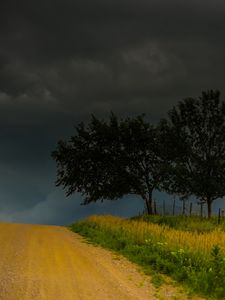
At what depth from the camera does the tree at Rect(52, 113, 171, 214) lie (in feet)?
197

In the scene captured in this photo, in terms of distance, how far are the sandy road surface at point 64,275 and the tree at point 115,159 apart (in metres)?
36.8

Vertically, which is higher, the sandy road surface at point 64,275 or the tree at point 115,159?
the tree at point 115,159

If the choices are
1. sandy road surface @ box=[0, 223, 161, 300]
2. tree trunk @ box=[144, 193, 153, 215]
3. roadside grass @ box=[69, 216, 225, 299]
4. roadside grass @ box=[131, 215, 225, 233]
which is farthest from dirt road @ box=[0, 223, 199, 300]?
tree trunk @ box=[144, 193, 153, 215]

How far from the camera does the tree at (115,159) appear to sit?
2368 inches

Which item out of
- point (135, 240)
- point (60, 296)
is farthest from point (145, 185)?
point (60, 296)

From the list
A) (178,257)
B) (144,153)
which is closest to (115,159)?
(144,153)

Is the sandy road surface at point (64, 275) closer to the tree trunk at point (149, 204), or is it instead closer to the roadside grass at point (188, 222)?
the roadside grass at point (188, 222)

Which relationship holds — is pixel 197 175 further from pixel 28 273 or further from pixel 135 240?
pixel 28 273

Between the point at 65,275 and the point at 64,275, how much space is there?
3cm

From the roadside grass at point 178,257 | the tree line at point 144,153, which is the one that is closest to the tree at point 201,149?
the tree line at point 144,153

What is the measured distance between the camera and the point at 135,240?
24.9 meters

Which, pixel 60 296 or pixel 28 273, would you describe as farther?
pixel 28 273

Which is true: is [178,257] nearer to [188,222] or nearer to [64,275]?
[64,275]

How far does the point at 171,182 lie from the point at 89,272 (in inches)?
1674
